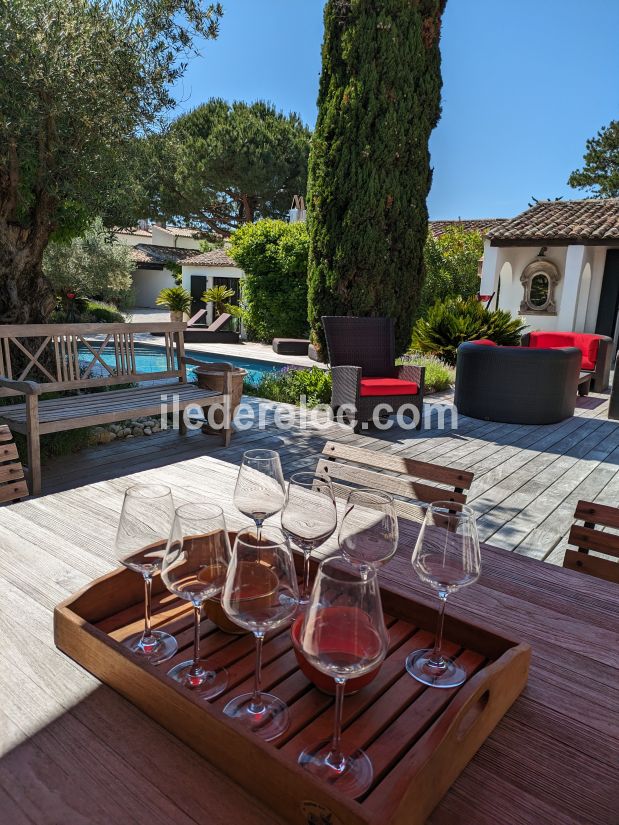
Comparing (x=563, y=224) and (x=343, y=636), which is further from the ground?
(x=563, y=224)

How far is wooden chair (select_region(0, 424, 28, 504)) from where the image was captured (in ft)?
7.86

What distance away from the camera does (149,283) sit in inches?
1309

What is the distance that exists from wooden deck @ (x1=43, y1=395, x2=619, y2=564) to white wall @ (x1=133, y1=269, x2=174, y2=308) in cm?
2776

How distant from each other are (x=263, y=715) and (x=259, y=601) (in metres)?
0.19

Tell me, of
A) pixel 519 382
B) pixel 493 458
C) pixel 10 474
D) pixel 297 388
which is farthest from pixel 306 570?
pixel 297 388

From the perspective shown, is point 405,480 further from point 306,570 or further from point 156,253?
point 156,253

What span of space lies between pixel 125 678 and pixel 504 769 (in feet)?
2.13

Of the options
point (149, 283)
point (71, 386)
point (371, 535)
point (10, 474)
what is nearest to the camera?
point (371, 535)

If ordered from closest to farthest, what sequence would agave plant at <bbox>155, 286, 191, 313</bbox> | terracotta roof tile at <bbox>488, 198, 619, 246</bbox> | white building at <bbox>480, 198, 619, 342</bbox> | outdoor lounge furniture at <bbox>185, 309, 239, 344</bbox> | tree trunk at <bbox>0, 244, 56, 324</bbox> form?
tree trunk at <bbox>0, 244, 56, 324</bbox> → terracotta roof tile at <bbox>488, 198, 619, 246</bbox> → white building at <bbox>480, 198, 619, 342</bbox> → outdoor lounge furniture at <bbox>185, 309, 239, 344</bbox> → agave plant at <bbox>155, 286, 191, 313</bbox>

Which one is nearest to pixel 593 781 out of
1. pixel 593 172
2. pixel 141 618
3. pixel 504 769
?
pixel 504 769

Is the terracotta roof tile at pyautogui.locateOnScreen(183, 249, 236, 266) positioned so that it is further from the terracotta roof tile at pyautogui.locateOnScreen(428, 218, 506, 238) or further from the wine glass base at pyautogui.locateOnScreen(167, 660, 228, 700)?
the wine glass base at pyautogui.locateOnScreen(167, 660, 228, 700)

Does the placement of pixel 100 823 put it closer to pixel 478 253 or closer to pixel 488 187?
pixel 478 253

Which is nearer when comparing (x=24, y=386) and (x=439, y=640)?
(x=439, y=640)

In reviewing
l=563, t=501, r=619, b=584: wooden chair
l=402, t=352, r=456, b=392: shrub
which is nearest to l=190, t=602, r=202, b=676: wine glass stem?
l=563, t=501, r=619, b=584: wooden chair
